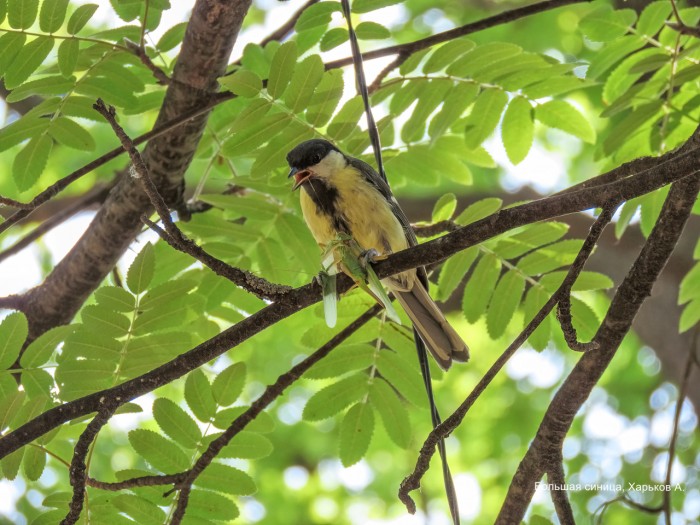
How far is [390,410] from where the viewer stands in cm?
371

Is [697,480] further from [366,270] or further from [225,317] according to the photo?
[366,270]

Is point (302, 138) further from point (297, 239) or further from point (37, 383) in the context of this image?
point (37, 383)

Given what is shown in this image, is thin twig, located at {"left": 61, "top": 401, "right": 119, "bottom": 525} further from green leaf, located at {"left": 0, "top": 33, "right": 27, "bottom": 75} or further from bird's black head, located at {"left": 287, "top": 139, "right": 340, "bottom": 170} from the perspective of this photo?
green leaf, located at {"left": 0, "top": 33, "right": 27, "bottom": 75}

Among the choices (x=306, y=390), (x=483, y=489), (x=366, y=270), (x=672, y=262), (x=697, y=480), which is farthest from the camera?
(x=306, y=390)

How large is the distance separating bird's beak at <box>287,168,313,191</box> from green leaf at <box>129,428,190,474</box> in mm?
1378

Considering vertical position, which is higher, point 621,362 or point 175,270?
point 621,362

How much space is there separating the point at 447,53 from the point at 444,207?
0.76 meters

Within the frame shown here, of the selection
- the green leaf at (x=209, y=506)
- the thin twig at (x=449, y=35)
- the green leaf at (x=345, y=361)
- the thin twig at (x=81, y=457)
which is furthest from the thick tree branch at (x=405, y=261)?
the thin twig at (x=449, y=35)

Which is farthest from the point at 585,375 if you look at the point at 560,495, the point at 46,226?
the point at 46,226

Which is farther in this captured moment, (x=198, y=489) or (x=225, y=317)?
(x=225, y=317)

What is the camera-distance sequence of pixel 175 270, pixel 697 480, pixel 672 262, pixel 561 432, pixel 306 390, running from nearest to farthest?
pixel 561 432 → pixel 175 270 → pixel 672 262 → pixel 697 480 → pixel 306 390

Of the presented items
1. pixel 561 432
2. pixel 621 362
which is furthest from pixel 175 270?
pixel 621 362

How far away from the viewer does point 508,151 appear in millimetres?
4066

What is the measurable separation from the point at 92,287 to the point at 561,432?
2.55m
